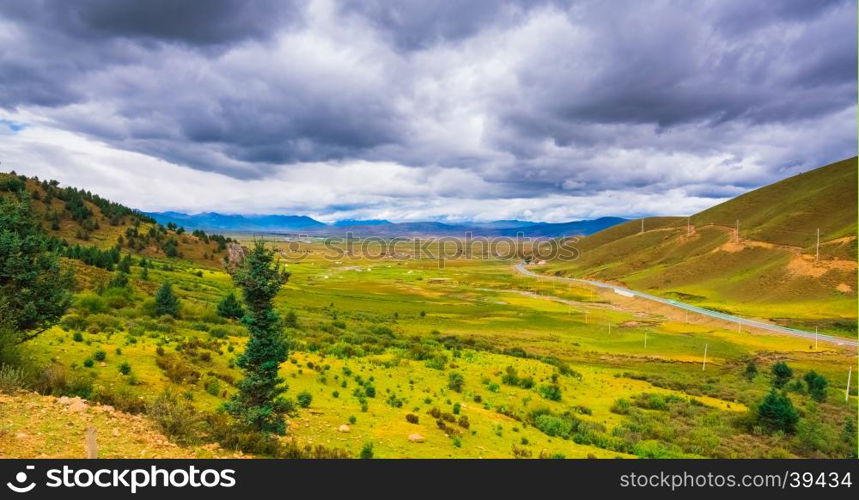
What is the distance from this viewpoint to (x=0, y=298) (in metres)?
14.6

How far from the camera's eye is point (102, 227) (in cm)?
10181

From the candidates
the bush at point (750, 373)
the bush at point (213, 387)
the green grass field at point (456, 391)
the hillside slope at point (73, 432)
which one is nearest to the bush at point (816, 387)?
the green grass field at point (456, 391)

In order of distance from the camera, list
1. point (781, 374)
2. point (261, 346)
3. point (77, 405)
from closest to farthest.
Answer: point (77, 405)
point (261, 346)
point (781, 374)

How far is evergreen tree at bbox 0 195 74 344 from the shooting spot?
15.0 meters

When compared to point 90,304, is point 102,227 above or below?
above

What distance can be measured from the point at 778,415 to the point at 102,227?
123 meters

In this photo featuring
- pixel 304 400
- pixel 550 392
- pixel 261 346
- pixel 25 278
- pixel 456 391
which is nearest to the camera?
pixel 261 346

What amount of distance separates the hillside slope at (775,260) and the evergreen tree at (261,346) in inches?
4066

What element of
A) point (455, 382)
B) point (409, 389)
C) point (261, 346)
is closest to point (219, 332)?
point (409, 389)

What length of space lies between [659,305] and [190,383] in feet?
377

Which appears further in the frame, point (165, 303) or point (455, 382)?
point (165, 303)

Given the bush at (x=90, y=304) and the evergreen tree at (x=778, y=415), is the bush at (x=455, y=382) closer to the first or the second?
the evergreen tree at (x=778, y=415)
